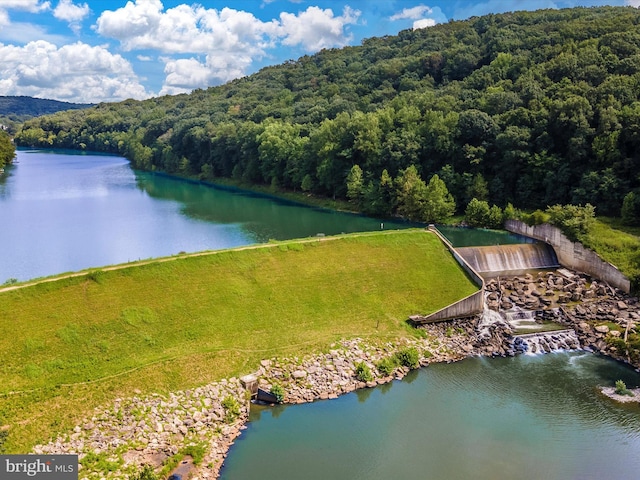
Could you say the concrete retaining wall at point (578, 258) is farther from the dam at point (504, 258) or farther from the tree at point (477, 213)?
the tree at point (477, 213)

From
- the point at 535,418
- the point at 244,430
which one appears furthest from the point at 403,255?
the point at 244,430

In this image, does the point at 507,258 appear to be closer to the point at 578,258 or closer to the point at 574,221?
the point at 578,258

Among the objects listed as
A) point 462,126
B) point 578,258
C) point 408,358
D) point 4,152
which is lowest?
point 408,358

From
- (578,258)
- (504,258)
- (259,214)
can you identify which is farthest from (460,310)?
(259,214)

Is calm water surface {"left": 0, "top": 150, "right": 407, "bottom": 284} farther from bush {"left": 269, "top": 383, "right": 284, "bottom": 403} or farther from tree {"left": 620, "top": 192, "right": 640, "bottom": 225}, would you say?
bush {"left": 269, "top": 383, "right": 284, "bottom": 403}

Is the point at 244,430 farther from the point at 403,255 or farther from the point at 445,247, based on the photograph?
the point at 445,247

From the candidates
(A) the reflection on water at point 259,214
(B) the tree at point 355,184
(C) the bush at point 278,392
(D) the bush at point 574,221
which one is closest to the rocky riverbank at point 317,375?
(C) the bush at point 278,392

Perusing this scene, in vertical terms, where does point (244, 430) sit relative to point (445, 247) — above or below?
below
